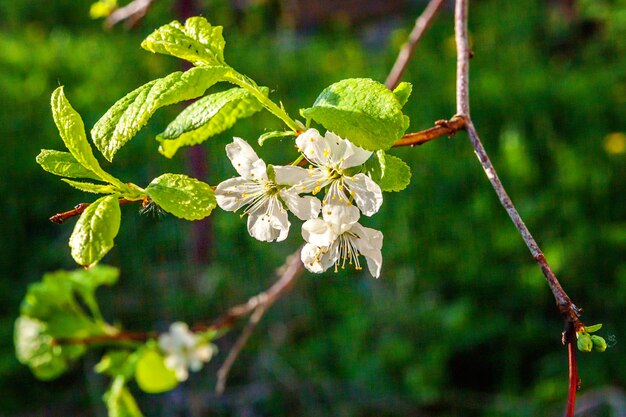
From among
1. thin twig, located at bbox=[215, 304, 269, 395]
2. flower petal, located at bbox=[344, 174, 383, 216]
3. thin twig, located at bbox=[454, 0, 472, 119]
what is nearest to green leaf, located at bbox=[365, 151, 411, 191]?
flower petal, located at bbox=[344, 174, 383, 216]

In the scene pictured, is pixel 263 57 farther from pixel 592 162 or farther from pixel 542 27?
pixel 592 162

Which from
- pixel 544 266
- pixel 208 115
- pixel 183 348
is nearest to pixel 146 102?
Answer: pixel 208 115

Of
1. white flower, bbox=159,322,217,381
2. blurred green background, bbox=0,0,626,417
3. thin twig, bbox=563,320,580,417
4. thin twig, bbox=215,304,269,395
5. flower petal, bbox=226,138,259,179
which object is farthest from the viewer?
blurred green background, bbox=0,0,626,417

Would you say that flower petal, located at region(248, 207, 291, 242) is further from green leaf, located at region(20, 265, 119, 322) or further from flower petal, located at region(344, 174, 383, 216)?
green leaf, located at region(20, 265, 119, 322)

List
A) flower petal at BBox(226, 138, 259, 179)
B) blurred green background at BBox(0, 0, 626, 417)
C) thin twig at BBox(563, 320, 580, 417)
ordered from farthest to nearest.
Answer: blurred green background at BBox(0, 0, 626, 417) < flower petal at BBox(226, 138, 259, 179) < thin twig at BBox(563, 320, 580, 417)

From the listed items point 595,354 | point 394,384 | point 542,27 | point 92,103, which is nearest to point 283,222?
point 394,384

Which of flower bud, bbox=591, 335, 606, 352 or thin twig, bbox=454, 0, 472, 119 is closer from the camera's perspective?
flower bud, bbox=591, 335, 606, 352

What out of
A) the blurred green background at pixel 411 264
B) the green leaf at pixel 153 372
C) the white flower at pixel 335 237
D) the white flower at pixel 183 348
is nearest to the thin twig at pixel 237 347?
the green leaf at pixel 153 372
